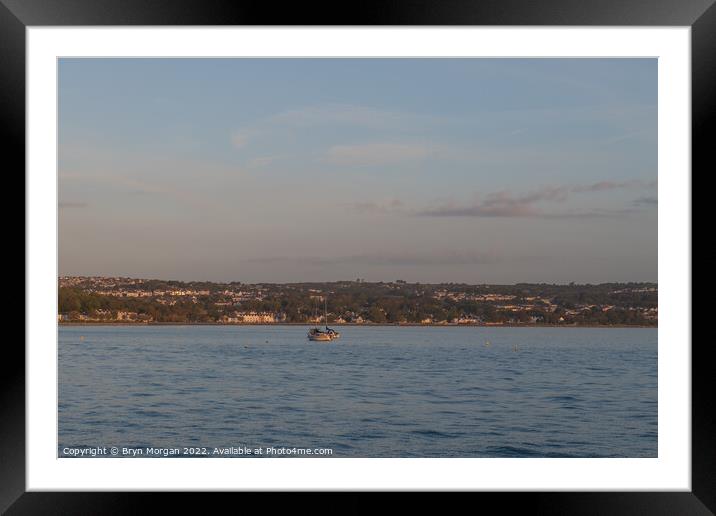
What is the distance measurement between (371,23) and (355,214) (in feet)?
124

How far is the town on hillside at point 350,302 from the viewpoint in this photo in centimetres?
3462

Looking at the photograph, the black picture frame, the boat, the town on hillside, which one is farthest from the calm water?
the black picture frame

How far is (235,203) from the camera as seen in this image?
4056 centimetres

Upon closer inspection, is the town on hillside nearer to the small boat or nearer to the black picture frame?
the small boat

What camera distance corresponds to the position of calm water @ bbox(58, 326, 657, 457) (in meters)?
20.5

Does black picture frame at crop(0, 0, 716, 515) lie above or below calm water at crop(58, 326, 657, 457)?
above

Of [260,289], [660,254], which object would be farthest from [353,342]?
[660,254]

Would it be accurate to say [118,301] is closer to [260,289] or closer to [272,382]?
[260,289]

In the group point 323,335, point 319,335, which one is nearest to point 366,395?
point 323,335

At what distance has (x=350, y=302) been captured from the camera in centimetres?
3603

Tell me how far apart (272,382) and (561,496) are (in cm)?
2800

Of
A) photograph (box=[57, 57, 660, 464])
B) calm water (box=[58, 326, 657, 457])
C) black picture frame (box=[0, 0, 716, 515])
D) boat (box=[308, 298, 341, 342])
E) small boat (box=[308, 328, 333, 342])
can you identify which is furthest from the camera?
small boat (box=[308, 328, 333, 342])

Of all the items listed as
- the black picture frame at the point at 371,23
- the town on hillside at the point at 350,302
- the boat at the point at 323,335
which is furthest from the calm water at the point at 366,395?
the black picture frame at the point at 371,23

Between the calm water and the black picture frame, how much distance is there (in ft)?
50.4
